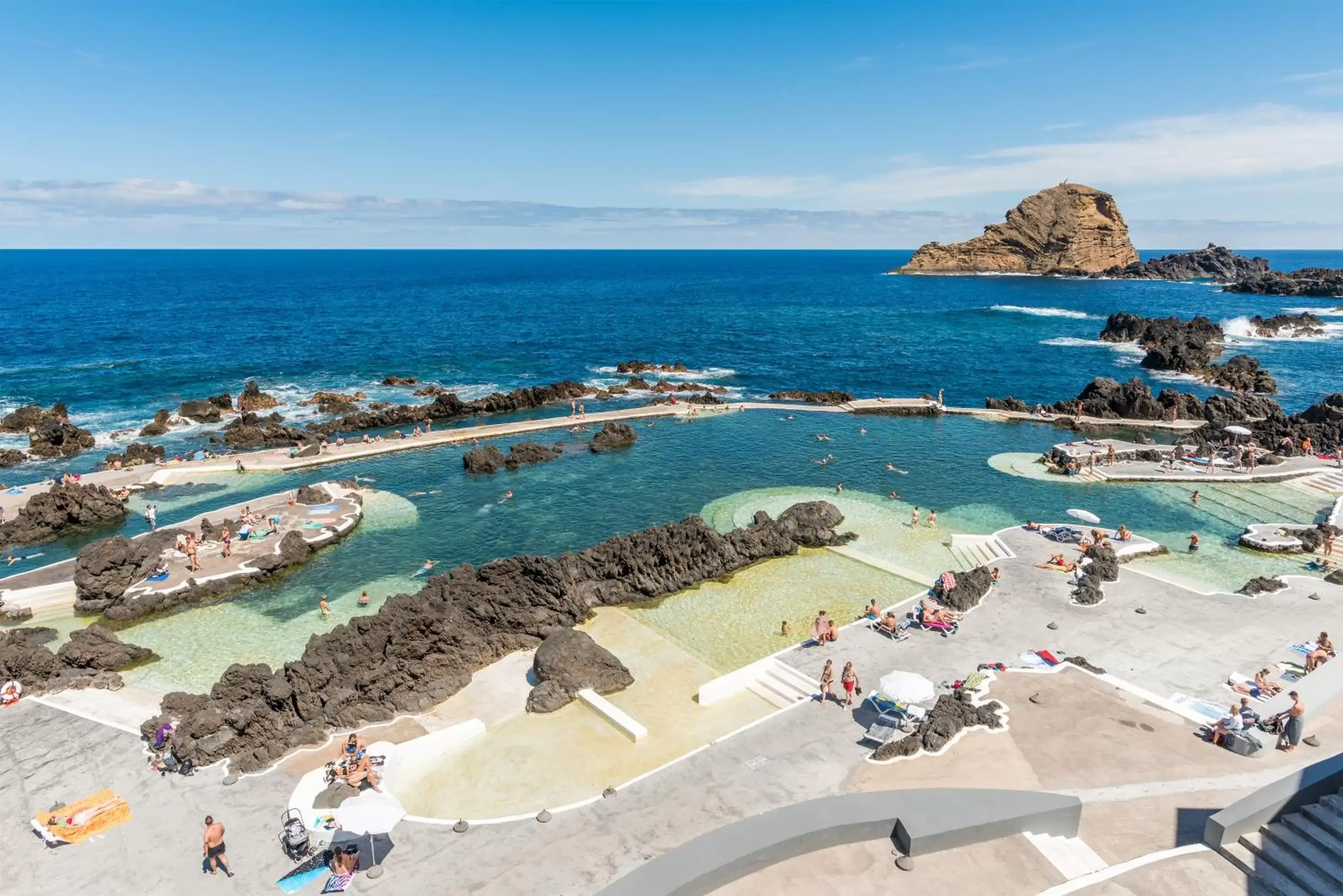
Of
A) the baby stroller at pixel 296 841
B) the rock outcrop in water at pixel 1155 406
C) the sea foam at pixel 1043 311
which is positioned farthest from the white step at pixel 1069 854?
the sea foam at pixel 1043 311

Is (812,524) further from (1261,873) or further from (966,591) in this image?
(1261,873)

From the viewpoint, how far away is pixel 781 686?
23.1m

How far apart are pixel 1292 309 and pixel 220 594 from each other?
18679 cm

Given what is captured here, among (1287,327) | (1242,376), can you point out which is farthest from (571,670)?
(1287,327)

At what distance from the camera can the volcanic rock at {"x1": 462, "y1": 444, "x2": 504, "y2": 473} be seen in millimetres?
49969

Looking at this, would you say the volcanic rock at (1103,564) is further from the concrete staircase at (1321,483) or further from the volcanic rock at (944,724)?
the concrete staircase at (1321,483)

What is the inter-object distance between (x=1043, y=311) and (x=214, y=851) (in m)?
159

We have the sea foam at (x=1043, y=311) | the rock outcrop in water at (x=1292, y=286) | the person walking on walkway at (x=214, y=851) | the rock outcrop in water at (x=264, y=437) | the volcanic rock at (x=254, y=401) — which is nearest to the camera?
the person walking on walkway at (x=214, y=851)

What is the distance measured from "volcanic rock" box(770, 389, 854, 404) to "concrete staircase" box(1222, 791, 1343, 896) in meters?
57.0

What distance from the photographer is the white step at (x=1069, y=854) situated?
581 inches

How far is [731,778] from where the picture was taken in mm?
18438

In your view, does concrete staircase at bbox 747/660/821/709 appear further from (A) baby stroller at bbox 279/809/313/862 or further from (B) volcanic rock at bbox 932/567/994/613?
(A) baby stroller at bbox 279/809/313/862

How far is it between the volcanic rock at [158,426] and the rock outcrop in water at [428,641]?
46403 mm

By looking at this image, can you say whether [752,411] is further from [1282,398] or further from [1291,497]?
[1282,398]
